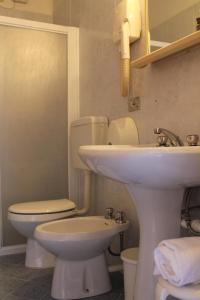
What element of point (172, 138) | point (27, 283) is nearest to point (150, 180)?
point (172, 138)

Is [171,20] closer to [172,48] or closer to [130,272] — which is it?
[172,48]

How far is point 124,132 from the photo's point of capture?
1817 millimetres

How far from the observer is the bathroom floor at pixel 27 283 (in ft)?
5.61

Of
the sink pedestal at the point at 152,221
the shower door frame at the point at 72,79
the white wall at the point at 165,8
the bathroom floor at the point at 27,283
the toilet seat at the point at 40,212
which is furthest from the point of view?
the shower door frame at the point at 72,79

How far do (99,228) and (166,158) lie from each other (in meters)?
0.79

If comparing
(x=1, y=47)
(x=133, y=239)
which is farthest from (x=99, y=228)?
(x=1, y=47)

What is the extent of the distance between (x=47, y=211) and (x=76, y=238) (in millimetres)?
510

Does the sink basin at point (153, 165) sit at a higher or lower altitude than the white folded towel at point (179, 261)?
higher

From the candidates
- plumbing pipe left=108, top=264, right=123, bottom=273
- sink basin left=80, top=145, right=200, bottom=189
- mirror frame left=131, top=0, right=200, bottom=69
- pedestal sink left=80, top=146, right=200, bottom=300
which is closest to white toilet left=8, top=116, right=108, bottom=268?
plumbing pipe left=108, top=264, right=123, bottom=273

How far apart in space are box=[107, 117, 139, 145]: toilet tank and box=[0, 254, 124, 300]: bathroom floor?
766mm

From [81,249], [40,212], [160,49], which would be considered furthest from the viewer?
[40,212]

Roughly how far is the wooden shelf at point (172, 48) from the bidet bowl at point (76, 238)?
31.2 inches

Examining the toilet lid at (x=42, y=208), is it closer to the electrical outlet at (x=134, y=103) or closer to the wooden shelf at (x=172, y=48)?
the electrical outlet at (x=134, y=103)

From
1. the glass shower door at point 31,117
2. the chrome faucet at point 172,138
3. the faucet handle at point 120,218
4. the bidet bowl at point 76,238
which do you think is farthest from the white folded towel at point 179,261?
the glass shower door at point 31,117
